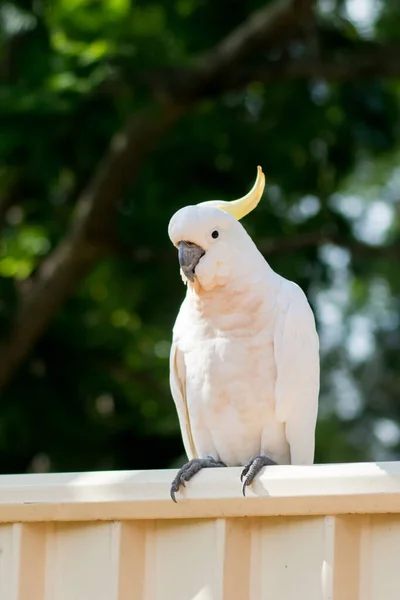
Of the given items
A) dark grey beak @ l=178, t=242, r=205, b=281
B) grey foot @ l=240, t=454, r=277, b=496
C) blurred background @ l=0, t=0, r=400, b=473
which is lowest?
blurred background @ l=0, t=0, r=400, b=473

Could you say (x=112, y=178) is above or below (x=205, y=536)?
below

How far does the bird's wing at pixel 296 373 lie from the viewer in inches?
120

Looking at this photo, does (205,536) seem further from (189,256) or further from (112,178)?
(112,178)

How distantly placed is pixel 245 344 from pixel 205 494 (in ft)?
2.64

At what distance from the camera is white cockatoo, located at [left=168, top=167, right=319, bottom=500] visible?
9.92 ft

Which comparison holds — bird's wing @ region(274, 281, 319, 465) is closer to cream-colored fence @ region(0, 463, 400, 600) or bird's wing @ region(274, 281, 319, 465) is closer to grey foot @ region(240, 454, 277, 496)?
grey foot @ region(240, 454, 277, 496)

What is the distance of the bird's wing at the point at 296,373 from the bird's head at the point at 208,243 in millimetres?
174

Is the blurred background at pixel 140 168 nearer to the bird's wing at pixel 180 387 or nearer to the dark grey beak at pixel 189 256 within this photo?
the bird's wing at pixel 180 387

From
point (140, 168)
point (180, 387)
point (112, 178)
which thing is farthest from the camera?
point (140, 168)

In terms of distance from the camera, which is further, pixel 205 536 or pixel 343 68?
pixel 343 68

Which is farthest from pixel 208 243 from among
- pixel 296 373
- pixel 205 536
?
pixel 205 536

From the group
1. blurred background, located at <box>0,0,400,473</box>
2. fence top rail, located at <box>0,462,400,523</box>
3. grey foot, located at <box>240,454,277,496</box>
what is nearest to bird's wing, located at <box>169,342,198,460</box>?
grey foot, located at <box>240,454,277,496</box>

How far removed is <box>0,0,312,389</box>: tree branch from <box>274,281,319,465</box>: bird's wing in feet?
10.5

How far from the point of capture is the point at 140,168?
7.18 metres
